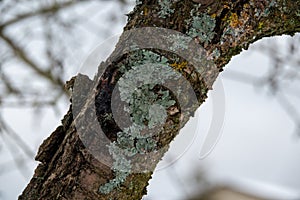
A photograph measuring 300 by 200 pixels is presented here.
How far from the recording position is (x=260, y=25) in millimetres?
656

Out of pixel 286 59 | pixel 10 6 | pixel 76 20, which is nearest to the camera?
pixel 286 59

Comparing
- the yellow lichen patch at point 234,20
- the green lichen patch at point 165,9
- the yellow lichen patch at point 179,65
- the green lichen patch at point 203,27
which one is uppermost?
the green lichen patch at point 165,9

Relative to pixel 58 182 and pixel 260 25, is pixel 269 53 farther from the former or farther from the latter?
pixel 58 182

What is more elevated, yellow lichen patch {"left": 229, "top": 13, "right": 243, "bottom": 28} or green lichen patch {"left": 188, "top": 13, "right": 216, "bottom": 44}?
yellow lichen patch {"left": 229, "top": 13, "right": 243, "bottom": 28}

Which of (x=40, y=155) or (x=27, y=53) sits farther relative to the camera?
(x=27, y=53)

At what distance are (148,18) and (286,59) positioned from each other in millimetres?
1166

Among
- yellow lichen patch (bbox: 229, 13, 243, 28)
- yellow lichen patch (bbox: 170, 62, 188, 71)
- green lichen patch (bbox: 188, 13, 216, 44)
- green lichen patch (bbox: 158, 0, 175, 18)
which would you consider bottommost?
yellow lichen patch (bbox: 170, 62, 188, 71)

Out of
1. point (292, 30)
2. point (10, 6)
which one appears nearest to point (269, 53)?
point (10, 6)

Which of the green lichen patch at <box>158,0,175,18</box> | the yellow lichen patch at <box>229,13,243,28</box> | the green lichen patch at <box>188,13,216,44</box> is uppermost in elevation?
the green lichen patch at <box>158,0,175,18</box>

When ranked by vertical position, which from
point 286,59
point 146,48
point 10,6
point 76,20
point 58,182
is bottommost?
point 58,182

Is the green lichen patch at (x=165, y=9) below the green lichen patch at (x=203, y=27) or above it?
above

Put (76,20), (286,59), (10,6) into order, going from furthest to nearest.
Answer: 1. (76,20)
2. (10,6)
3. (286,59)

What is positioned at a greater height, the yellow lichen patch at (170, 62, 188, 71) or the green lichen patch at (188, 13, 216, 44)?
the green lichen patch at (188, 13, 216, 44)

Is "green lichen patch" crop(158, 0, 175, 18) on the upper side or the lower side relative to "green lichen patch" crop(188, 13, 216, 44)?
upper
